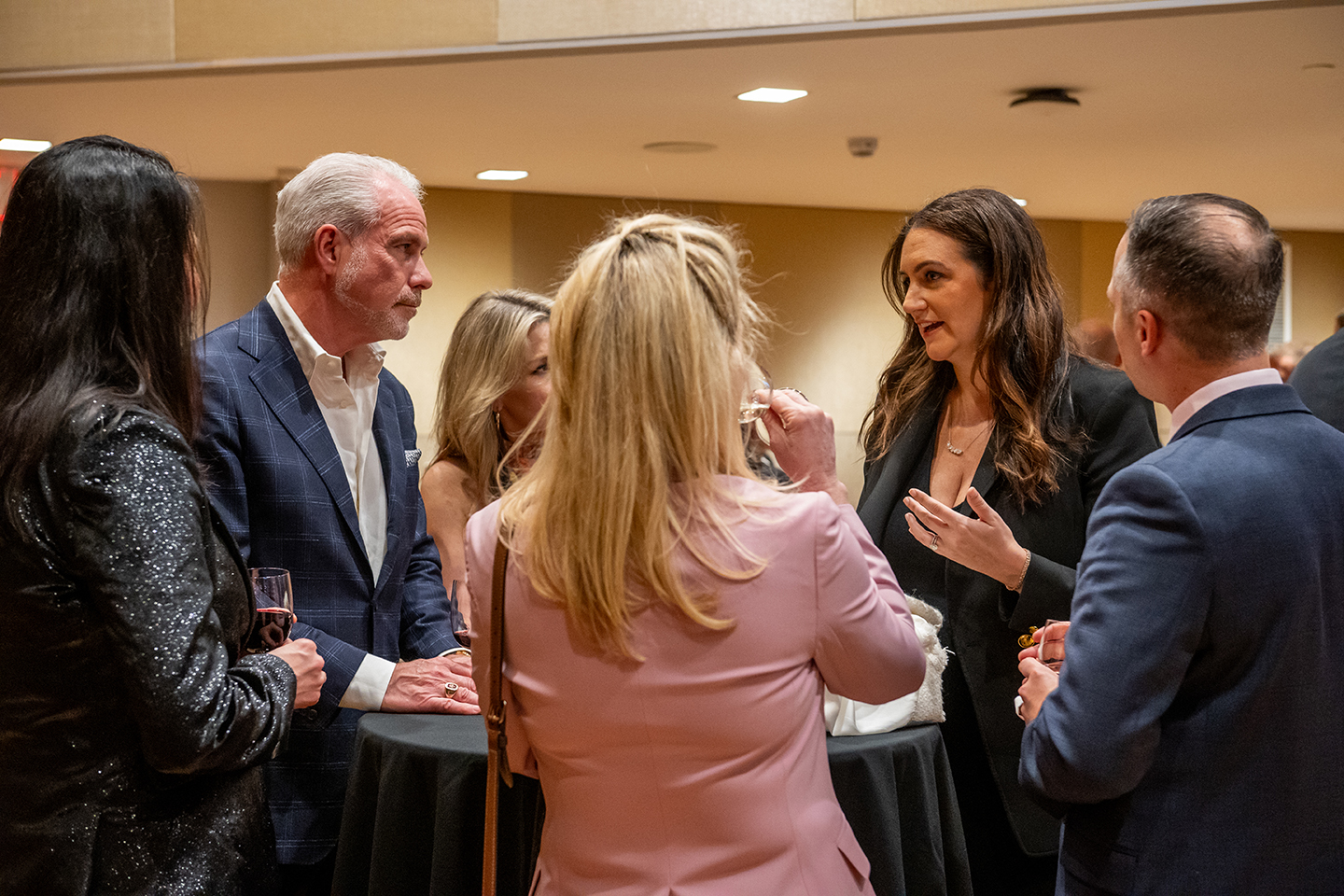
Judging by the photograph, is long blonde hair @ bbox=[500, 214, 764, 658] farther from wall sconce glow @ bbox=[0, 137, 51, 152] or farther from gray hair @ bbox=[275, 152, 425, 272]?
wall sconce glow @ bbox=[0, 137, 51, 152]

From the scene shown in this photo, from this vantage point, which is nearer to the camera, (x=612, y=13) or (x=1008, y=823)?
(x=1008, y=823)

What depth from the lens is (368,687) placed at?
7.14 ft

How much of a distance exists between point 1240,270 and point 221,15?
4742mm

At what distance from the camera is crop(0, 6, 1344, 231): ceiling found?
485 cm

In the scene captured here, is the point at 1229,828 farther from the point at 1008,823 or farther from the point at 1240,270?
the point at 1008,823

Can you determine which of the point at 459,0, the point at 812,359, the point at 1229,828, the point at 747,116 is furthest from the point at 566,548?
the point at 812,359

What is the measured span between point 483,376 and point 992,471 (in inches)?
61.0

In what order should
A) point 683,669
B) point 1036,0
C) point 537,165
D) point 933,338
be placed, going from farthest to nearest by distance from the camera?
point 537,165
point 1036,0
point 933,338
point 683,669

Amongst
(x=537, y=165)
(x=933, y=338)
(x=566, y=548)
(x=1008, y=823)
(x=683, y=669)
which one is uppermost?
(x=537, y=165)

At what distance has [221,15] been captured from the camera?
199 inches

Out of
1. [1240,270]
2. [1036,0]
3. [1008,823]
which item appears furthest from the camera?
[1036,0]

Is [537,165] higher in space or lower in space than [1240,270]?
higher

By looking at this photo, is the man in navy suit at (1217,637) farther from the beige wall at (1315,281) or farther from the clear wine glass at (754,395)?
the beige wall at (1315,281)

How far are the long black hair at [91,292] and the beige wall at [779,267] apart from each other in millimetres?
6252
